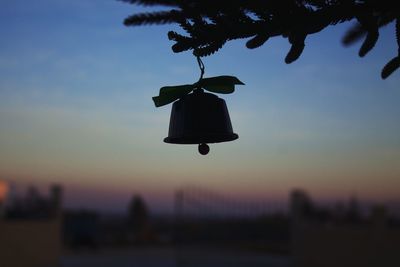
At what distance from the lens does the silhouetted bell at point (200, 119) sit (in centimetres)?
194

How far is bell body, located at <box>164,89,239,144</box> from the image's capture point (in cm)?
194

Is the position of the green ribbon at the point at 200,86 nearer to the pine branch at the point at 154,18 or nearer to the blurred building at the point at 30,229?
the pine branch at the point at 154,18

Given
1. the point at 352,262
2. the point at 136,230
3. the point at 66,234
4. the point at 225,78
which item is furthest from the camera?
the point at 136,230

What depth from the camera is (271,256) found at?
1438 centimetres

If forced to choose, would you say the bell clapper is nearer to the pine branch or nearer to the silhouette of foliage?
the silhouette of foliage

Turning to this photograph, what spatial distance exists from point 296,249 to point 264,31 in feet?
36.9

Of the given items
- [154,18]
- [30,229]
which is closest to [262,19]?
[154,18]

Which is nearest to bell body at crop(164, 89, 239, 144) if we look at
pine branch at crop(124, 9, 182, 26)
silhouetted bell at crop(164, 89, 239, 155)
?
silhouetted bell at crop(164, 89, 239, 155)

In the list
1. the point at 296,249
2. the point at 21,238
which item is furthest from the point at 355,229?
the point at 21,238

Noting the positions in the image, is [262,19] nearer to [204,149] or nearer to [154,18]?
[154,18]

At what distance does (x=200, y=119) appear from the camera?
194 centimetres

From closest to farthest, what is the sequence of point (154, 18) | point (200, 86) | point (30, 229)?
point (154, 18) < point (200, 86) < point (30, 229)

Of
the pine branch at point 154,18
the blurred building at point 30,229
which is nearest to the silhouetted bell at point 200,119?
the pine branch at point 154,18

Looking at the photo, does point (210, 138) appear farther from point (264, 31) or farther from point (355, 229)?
point (355, 229)
